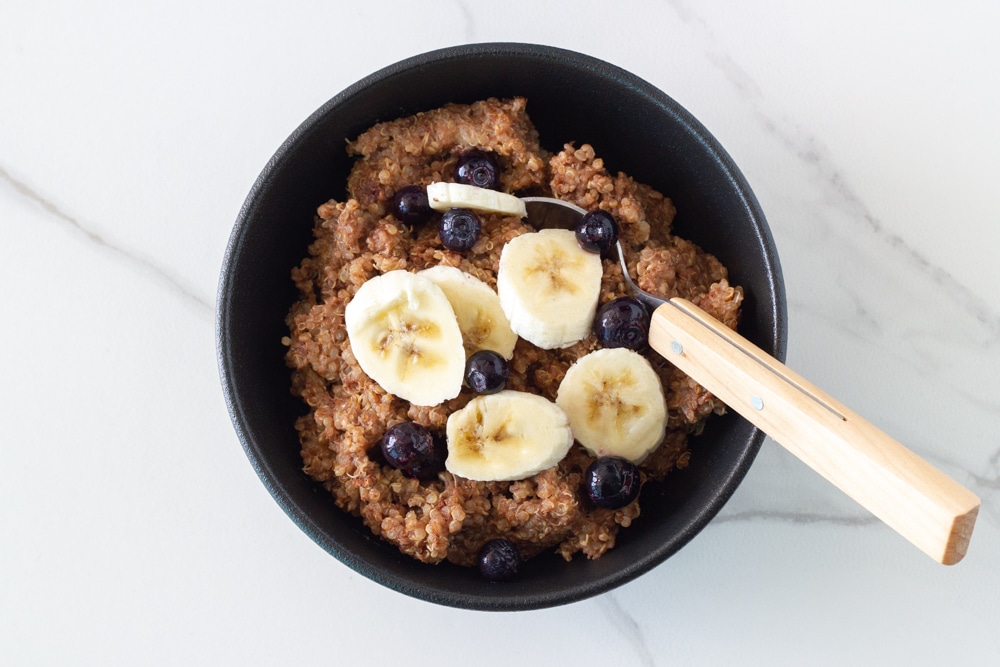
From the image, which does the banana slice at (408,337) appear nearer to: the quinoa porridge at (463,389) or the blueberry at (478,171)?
the quinoa porridge at (463,389)

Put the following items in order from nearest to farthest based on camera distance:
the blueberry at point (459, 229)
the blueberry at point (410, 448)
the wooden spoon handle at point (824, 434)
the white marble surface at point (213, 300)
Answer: the wooden spoon handle at point (824, 434), the blueberry at point (410, 448), the blueberry at point (459, 229), the white marble surface at point (213, 300)

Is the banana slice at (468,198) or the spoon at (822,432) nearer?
the spoon at (822,432)

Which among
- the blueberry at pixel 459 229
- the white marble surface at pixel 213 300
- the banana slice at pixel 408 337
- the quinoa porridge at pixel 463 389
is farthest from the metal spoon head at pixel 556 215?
the white marble surface at pixel 213 300

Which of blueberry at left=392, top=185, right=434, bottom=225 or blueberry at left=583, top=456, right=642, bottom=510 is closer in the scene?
blueberry at left=583, top=456, right=642, bottom=510

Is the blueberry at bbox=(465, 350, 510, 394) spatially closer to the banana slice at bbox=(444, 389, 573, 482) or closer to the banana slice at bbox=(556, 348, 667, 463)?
the banana slice at bbox=(444, 389, 573, 482)

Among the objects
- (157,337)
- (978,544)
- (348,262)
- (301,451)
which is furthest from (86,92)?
(978,544)

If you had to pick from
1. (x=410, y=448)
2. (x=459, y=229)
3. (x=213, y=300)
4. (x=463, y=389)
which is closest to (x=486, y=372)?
(x=463, y=389)

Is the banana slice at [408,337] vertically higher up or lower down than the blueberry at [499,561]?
higher up

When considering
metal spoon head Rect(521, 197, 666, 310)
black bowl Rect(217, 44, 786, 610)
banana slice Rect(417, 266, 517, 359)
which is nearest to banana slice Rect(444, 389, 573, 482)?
banana slice Rect(417, 266, 517, 359)
